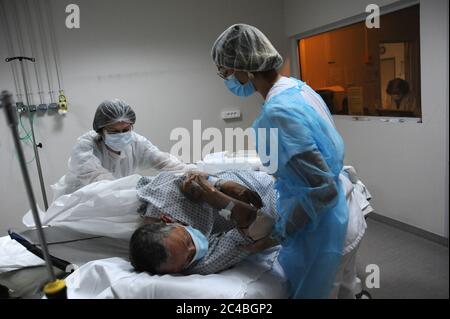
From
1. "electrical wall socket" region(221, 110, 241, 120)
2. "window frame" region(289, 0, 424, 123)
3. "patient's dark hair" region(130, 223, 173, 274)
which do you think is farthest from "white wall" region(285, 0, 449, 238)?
"patient's dark hair" region(130, 223, 173, 274)

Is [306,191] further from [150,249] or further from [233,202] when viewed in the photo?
[150,249]

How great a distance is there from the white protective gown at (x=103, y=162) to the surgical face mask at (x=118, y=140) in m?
0.06

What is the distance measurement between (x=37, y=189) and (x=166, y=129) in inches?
44.4

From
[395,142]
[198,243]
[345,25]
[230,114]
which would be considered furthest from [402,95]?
[198,243]

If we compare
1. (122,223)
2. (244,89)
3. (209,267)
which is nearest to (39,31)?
(122,223)

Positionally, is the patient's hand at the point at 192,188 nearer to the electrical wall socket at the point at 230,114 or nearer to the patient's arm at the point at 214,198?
the patient's arm at the point at 214,198

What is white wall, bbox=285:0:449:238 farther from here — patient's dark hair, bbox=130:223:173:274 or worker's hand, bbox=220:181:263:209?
patient's dark hair, bbox=130:223:173:274

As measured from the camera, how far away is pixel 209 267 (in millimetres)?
1062

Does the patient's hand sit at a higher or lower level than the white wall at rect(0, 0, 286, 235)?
lower

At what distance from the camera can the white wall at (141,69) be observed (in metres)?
2.64

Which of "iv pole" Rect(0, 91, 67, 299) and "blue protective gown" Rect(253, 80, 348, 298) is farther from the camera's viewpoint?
"blue protective gown" Rect(253, 80, 348, 298)

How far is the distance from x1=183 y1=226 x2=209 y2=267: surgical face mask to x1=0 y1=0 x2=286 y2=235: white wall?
6.19 feet

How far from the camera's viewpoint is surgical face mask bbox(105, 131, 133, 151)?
186cm

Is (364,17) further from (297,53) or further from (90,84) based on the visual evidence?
(90,84)
